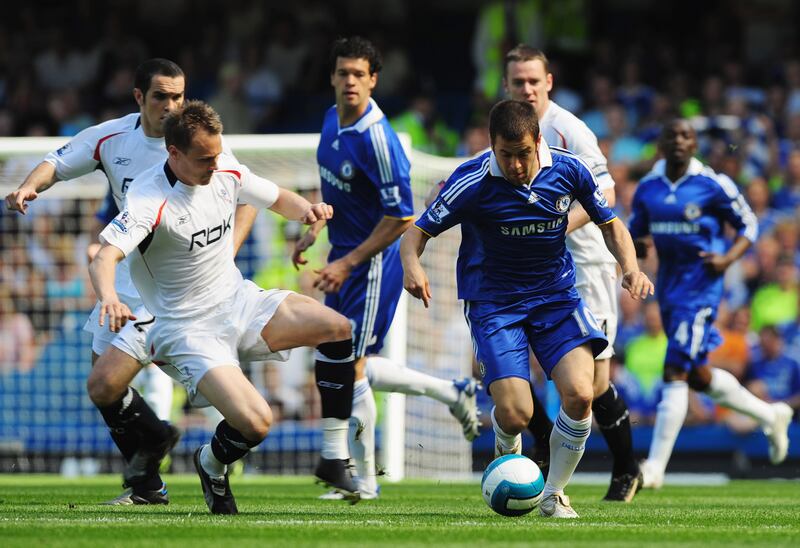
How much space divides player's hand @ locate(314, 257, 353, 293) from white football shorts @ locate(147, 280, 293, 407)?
702 mm

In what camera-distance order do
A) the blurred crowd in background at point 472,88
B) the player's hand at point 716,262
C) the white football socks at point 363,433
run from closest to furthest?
the white football socks at point 363,433 < the player's hand at point 716,262 < the blurred crowd in background at point 472,88

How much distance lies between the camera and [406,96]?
19.2 m

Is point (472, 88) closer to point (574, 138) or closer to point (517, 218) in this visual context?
point (574, 138)

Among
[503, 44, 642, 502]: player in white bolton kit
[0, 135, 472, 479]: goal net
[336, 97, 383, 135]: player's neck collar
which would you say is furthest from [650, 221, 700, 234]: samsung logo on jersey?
[0, 135, 472, 479]: goal net

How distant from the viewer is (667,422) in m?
10.5

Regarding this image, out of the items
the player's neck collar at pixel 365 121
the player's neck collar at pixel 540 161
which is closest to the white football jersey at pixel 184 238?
the player's neck collar at pixel 540 161

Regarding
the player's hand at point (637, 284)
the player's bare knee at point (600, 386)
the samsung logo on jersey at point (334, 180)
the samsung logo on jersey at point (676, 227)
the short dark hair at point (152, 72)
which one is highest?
the short dark hair at point (152, 72)

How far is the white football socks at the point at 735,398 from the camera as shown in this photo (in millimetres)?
10828

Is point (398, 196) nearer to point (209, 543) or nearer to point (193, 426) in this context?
point (209, 543)

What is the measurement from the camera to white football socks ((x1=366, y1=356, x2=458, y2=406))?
9977mm

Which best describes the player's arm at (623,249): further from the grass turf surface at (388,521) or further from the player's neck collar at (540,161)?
the grass turf surface at (388,521)

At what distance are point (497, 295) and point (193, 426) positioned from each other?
7.84m

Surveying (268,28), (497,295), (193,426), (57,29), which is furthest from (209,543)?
(57,29)

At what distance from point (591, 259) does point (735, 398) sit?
8.70 feet
